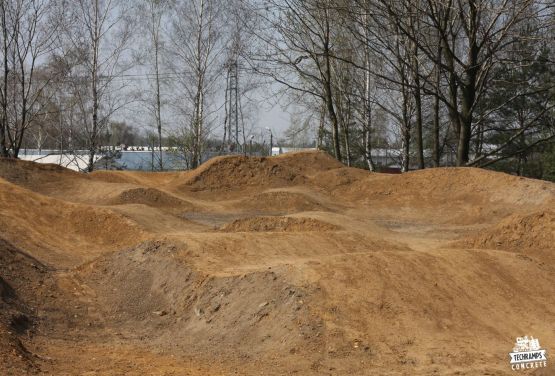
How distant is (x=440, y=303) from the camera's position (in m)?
8.40

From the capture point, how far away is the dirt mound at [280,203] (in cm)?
2222

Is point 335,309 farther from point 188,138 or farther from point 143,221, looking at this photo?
point 188,138

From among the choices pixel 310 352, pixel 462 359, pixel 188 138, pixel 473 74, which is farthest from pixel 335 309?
A: pixel 188 138

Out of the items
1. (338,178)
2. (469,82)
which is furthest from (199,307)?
(338,178)

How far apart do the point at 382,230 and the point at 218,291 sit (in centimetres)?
899

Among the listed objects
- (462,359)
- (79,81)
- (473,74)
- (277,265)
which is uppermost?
(79,81)

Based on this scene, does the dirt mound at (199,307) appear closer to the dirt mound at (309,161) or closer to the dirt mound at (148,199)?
the dirt mound at (148,199)

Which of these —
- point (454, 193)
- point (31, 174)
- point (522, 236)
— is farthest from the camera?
point (31, 174)

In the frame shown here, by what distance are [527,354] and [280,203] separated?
15.5 metres

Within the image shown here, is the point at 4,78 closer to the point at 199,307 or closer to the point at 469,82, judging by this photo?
the point at 469,82

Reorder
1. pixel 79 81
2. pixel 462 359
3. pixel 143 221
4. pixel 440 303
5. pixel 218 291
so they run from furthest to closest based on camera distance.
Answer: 1. pixel 79 81
2. pixel 143 221
3. pixel 218 291
4. pixel 440 303
5. pixel 462 359

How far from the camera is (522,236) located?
→ 13281 mm

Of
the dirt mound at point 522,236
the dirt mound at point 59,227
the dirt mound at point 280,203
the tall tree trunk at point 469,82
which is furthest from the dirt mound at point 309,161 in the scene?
the dirt mound at point 522,236

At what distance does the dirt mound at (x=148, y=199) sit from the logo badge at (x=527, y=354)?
15.8 meters
